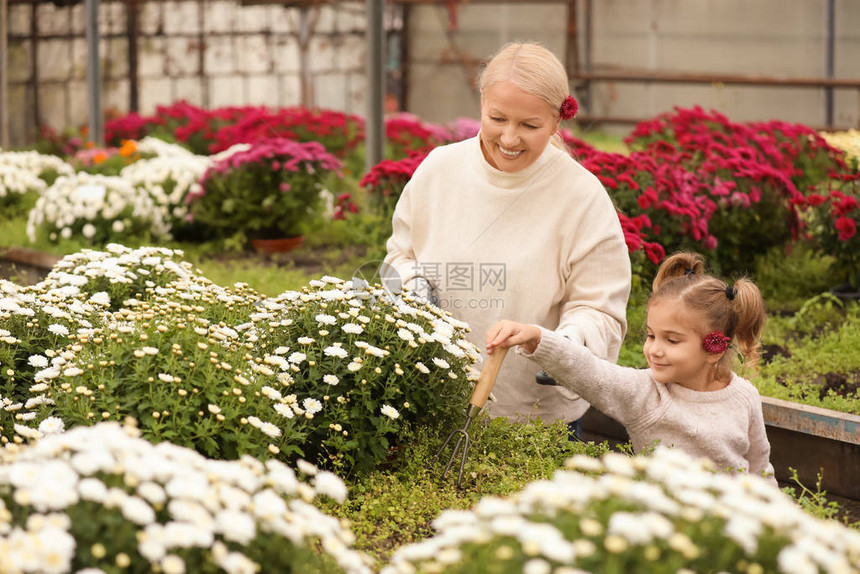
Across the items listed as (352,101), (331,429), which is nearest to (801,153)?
(331,429)

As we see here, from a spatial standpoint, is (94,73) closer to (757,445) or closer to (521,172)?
(521,172)

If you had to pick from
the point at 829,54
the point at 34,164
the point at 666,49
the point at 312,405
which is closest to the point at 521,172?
the point at 312,405

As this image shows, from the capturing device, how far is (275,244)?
7879 mm

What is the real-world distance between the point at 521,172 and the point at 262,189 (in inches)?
185

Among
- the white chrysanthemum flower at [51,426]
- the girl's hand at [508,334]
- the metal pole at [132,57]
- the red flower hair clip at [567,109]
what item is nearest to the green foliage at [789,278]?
the red flower hair clip at [567,109]

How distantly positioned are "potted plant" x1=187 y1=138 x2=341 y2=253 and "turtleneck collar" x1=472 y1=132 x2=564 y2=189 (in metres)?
4.35

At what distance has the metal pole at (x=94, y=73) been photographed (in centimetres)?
964

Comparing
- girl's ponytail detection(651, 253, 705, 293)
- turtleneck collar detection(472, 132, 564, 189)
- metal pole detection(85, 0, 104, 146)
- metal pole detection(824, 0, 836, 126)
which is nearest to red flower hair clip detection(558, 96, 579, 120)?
turtleneck collar detection(472, 132, 564, 189)

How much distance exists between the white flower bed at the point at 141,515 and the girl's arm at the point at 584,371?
1.02 m

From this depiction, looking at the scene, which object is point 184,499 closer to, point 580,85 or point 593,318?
point 593,318

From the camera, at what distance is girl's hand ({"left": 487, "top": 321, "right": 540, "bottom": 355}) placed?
2.84 meters

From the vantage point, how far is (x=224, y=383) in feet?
9.05

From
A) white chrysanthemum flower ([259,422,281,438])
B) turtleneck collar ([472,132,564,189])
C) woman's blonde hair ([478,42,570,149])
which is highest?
woman's blonde hair ([478,42,570,149])

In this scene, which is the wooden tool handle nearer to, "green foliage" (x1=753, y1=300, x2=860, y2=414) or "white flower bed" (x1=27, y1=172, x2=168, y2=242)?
"green foliage" (x1=753, y1=300, x2=860, y2=414)
